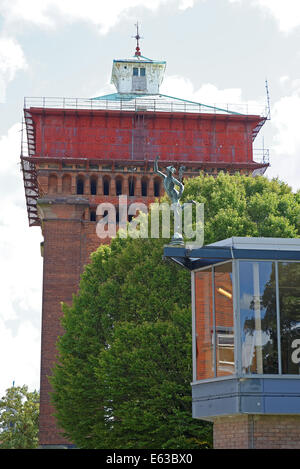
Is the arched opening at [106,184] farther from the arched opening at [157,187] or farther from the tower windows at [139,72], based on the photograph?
the tower windows at [139,72]

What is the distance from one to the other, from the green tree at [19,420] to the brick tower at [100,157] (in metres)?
7.68

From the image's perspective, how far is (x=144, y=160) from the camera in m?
60.8

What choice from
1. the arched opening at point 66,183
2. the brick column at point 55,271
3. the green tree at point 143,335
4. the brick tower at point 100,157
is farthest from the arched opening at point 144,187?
the green tree at point 143,335

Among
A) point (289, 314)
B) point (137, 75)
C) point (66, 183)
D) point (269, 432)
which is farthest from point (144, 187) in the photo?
point (269, 432)

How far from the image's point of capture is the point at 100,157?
61.2 m

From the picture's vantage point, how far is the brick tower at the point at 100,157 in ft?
190

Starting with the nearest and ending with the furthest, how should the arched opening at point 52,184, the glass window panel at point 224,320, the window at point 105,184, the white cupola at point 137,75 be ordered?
the glass window panel at point 224,320
the arched opening at point 52,184
the window at point 105,184
the white cupola at point 137,75

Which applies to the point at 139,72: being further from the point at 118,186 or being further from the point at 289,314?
the point at 289,314

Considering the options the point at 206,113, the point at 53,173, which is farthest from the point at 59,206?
the point at 206,113

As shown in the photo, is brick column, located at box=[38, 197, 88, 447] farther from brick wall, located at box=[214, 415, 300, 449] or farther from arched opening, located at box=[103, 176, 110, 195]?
brick wall, located at box=[214, 415, 300, 449]

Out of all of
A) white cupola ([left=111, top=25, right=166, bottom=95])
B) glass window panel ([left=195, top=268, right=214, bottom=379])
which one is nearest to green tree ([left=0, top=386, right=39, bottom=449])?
white cupola ([left=111, top=25, right=166, bottom=95])

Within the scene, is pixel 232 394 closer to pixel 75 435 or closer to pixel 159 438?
pixel 159 438

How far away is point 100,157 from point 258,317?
1532 inches

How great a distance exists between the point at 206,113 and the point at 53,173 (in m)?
11.2
